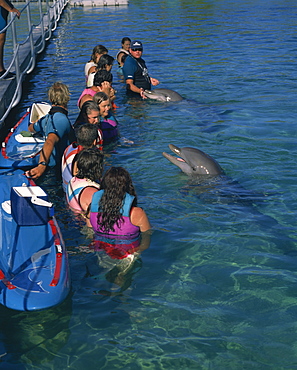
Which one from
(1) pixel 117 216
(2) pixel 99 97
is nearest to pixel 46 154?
(2) pixel 99 97

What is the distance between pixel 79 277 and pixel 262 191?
3610 mm

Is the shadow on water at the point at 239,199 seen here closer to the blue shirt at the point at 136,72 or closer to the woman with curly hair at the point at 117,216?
the woman with curly hair at the point at 117,216

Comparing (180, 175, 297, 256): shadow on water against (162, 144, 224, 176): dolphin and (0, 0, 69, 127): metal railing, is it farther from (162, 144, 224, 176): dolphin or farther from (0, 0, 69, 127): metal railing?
(0, 0, 69, 127): metal railing

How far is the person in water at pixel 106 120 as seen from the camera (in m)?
9.66

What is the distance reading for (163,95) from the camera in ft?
43.7

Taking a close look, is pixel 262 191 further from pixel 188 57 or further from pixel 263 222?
pixel 188 57

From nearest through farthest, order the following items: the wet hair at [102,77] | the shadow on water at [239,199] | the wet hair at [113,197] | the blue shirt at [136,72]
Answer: the wet hair at [113,197], the shadow on water at [239,199], the wet hair at [102,77], the blue shirt at [136,72]

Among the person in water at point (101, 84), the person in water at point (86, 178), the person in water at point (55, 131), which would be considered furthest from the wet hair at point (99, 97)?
the person in water at point (86, 178)

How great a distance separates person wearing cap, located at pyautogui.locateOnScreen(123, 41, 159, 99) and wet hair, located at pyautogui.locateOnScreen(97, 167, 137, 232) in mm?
7657

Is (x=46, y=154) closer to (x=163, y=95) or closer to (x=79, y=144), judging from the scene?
(x=79, y=144)

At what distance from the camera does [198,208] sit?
7.74m

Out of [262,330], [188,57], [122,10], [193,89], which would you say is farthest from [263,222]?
[122,10]

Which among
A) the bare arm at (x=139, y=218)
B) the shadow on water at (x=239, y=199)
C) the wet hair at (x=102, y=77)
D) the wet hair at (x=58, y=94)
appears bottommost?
the shadow on water at (x=239, y=199)

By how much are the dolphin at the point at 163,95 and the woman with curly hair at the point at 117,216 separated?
7507 mm
